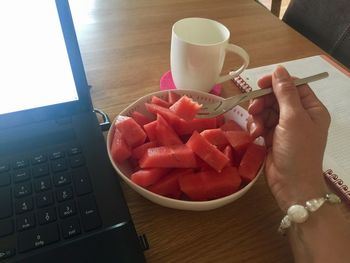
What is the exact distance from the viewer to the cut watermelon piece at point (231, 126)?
0.50 meters

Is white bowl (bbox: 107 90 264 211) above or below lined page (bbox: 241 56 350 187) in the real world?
above

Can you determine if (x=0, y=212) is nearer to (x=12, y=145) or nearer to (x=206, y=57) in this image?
(x=12, y=145)

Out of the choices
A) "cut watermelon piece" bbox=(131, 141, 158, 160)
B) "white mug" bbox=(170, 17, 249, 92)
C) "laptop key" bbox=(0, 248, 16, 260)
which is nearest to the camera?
"laptop key" bbox=(0, 248, 16, 260)

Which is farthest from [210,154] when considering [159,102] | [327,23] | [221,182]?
[327,23]

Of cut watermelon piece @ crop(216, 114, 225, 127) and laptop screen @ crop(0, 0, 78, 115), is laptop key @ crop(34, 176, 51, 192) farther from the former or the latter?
cut watermelon piece @ crop(216, 114, 225, 127)

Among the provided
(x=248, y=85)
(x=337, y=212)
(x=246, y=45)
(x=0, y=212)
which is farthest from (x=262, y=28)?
(x=0, y=212)

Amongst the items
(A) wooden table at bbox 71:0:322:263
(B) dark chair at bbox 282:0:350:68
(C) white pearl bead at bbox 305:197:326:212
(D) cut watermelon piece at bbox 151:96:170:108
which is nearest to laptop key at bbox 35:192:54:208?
(A) wooden table at bbox 71:0:322:263

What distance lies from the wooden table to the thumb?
12cm

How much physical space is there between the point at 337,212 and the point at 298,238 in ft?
0.20

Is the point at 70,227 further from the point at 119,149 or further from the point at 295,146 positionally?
the point at 295,146

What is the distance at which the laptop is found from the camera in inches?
13.9

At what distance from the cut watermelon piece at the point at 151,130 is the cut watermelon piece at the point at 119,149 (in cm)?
4

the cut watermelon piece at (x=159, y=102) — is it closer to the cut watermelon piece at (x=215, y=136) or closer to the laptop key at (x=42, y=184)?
the cut watermelon piece at (x=215, y=136)

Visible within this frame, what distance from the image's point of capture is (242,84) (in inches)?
26.2
